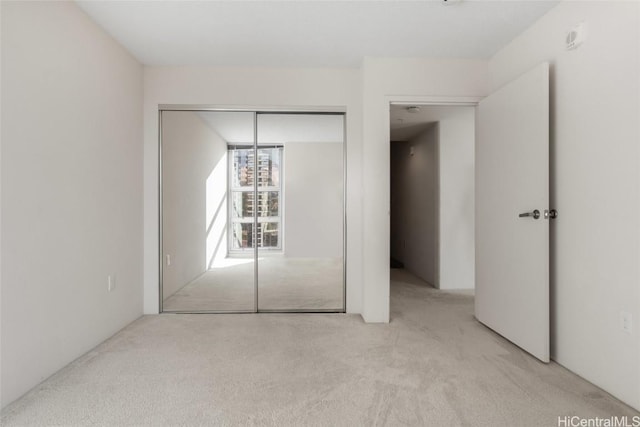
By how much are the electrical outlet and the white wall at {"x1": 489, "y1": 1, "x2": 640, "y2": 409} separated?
2 centimetres

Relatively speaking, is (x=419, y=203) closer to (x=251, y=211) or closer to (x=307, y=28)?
(x=251, y=211)

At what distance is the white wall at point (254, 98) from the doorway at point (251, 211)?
10 cm

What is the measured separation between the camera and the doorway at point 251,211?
3.43m

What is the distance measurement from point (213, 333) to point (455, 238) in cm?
322

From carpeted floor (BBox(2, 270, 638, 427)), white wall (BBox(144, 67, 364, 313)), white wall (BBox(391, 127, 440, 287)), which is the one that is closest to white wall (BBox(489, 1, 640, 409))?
carpeted floor (BBox(2, 270, 638, 427))

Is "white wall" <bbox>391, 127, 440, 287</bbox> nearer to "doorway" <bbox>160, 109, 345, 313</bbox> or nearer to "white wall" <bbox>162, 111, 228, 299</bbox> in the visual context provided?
"doorway" <bbox>160, 109, 345, 313</bbox>

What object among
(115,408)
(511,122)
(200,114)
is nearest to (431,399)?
(115,408)

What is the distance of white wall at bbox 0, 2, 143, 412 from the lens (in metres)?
1.79

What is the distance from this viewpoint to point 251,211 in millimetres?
3541

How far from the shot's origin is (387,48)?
2.94m

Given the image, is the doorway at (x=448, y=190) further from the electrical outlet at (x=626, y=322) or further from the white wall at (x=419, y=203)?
the electrical outlet at (x=626, y=322)

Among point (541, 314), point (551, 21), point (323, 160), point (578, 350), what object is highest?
point (551, 21)

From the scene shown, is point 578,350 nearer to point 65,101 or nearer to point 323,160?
point 323,160

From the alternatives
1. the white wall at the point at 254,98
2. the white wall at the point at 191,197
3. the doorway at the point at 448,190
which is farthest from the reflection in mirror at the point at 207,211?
the doorway at the point at 448,190
